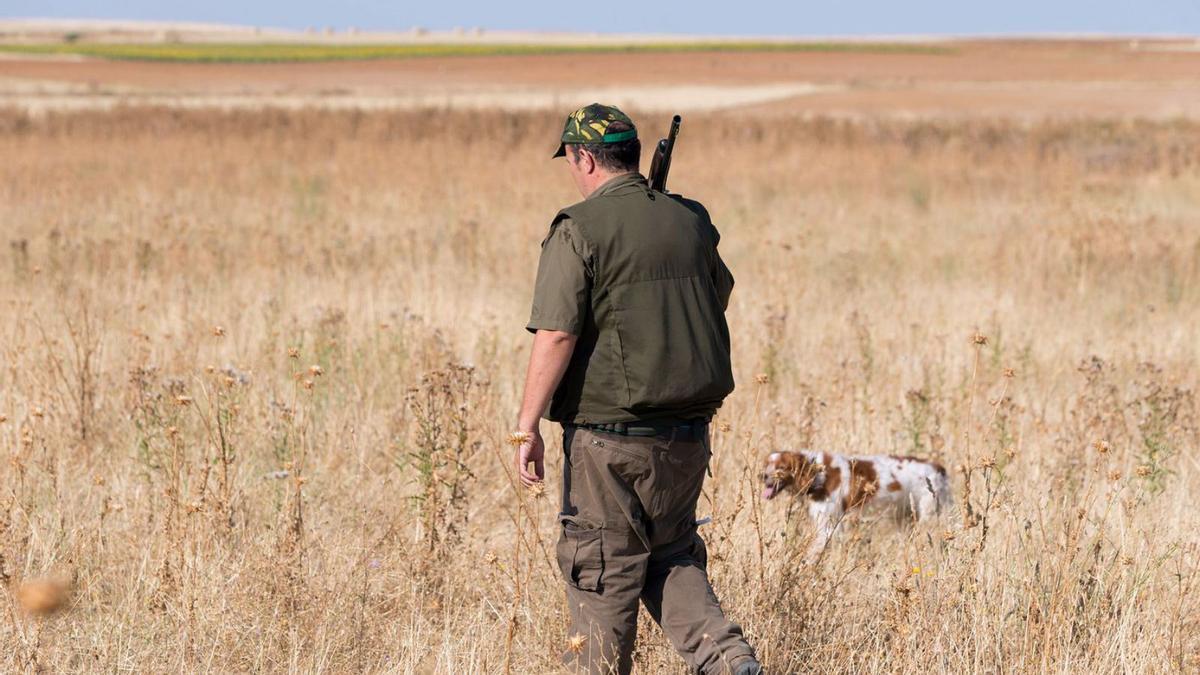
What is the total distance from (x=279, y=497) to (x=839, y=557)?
7.91 feet

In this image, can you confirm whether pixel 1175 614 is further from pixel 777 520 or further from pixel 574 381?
pixel 574 381

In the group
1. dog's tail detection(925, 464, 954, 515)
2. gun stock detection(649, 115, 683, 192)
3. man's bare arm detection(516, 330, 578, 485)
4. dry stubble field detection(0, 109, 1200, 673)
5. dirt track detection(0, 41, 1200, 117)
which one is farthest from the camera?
dirt track detection(0, 41, 1200, 117)

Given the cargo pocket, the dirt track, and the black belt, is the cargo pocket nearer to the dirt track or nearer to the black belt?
the black belt

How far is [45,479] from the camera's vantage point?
527cm

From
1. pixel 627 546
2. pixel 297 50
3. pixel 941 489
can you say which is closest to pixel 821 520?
pixel 941 489

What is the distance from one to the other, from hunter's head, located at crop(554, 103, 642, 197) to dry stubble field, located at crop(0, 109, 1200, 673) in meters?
0.91

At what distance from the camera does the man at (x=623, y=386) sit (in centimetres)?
332

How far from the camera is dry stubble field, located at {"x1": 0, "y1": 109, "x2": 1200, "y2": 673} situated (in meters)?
3.96

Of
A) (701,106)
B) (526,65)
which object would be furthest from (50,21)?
(701,106)

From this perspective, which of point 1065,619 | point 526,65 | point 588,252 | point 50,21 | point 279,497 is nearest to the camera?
point 588,252

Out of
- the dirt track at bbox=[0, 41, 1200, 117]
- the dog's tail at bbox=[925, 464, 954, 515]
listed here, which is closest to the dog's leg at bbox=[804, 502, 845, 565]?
the dog's tail at bbox=[925, 464, 954, 515]

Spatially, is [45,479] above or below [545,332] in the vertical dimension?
below

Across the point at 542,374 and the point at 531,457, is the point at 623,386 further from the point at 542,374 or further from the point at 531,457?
the point at 531,457

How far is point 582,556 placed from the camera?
3455 mm
